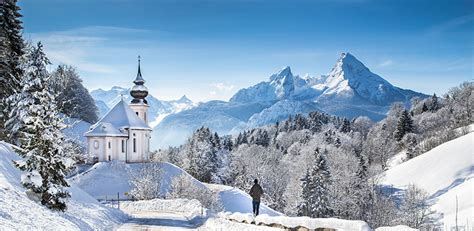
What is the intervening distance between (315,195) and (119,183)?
24617 millimetres

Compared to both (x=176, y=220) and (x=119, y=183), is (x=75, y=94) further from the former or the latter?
(x=176, y=220)

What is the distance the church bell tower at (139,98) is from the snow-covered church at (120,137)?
263 cm

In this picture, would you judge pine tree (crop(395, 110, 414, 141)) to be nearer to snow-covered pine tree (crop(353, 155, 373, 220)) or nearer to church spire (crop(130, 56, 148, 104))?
snow-covered pine tree (crop(353, 155, 373, 220))

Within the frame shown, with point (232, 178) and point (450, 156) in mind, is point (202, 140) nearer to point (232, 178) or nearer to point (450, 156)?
point (232, 178)

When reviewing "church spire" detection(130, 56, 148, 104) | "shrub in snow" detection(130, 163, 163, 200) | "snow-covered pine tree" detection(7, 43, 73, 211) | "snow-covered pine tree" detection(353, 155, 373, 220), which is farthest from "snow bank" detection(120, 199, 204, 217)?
"snow-covered pine tree" detection(353, 155, 373, 220)

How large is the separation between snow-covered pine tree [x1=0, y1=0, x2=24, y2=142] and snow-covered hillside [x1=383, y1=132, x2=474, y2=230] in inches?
1814

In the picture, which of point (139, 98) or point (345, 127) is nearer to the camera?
point (139, 98)

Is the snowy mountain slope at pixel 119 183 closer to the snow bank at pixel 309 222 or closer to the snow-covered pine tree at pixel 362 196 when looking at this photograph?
the snow-covered pine tree at pixel 362 196

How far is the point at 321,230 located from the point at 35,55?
33.2 m

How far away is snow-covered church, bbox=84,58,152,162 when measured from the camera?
54.7 meters

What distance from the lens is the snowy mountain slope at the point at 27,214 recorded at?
12.4 meters

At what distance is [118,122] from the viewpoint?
2237 inches

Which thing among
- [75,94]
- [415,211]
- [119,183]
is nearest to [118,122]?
[119,183]

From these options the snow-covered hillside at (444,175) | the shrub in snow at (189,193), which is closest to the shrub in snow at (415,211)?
the snow-covered hillside at (444,175)
